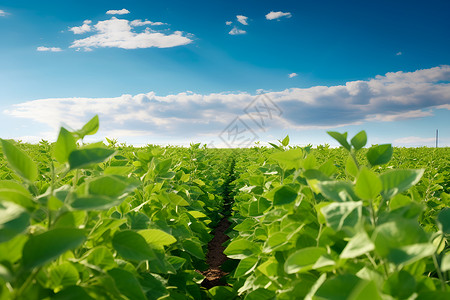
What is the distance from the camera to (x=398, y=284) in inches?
35.0

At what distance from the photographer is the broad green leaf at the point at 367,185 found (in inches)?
38.0

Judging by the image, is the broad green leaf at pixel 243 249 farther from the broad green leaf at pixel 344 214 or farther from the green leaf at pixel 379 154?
the broad green leaf at pixel 344 214

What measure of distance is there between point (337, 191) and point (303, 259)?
244 millimetres

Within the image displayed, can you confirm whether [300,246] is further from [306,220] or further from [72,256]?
[72,256]

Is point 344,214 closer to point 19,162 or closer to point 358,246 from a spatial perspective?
point 358,246

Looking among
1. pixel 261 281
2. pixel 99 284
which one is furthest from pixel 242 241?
pixel 99 284

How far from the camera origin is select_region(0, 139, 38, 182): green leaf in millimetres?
1058

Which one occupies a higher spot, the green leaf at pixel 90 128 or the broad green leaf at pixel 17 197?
the green leaf at pixel 90 128

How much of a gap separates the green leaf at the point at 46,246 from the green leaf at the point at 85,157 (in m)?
0.26

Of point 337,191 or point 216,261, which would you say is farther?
point 216,261

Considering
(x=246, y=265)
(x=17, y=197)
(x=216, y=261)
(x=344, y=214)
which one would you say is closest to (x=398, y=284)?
(x=344, y=214)

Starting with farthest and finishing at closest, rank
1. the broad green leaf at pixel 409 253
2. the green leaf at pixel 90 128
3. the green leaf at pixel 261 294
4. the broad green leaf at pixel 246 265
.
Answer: the broad green leaf at pixel 246 265 < the green leaf at pixel 261 294 < the green leaf at pixel 90 128 < the broad green leaf at pixel 409 253

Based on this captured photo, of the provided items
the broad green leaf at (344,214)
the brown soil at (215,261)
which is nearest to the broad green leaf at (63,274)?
Answer: the broad green leaf at (344,214)

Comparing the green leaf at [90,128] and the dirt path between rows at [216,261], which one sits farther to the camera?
the dirt path between rows at [216,261]
